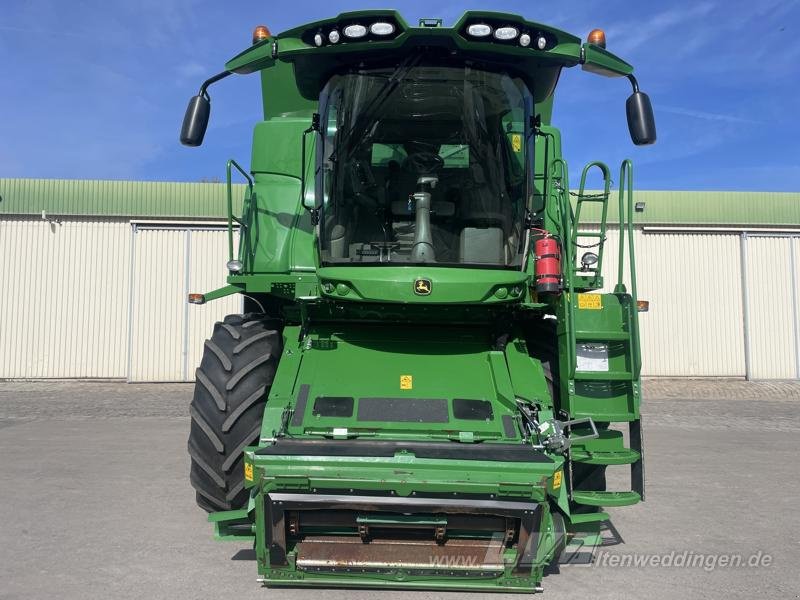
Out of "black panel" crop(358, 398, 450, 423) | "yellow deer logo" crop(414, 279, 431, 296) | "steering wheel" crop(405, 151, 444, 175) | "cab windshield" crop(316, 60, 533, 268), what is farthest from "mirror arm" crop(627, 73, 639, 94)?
"black panel" crop(358, 398, 450, 423)

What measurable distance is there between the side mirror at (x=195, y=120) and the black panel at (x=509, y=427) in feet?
8.89

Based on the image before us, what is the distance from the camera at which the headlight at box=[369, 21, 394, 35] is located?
3992 millimetres

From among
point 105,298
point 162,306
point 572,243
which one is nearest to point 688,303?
point 162,306

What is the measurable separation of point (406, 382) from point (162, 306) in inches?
A: 484

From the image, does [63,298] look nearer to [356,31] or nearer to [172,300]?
[172,300]

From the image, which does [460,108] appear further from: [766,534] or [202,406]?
[766,534]

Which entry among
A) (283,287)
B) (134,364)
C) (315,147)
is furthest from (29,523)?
(134,364)

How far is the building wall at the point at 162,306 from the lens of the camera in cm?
1524

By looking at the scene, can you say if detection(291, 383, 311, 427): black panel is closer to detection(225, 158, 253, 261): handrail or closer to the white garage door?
detection(225, 158, 253, 261): handrail

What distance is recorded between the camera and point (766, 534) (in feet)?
16.4

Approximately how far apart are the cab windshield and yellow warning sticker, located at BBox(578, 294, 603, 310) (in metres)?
0.51

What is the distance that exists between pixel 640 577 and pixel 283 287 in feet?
9.92

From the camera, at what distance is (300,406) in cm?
415

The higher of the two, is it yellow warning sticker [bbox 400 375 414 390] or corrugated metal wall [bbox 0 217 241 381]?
corrugated metal wall [bbox 0 217 241 381]
